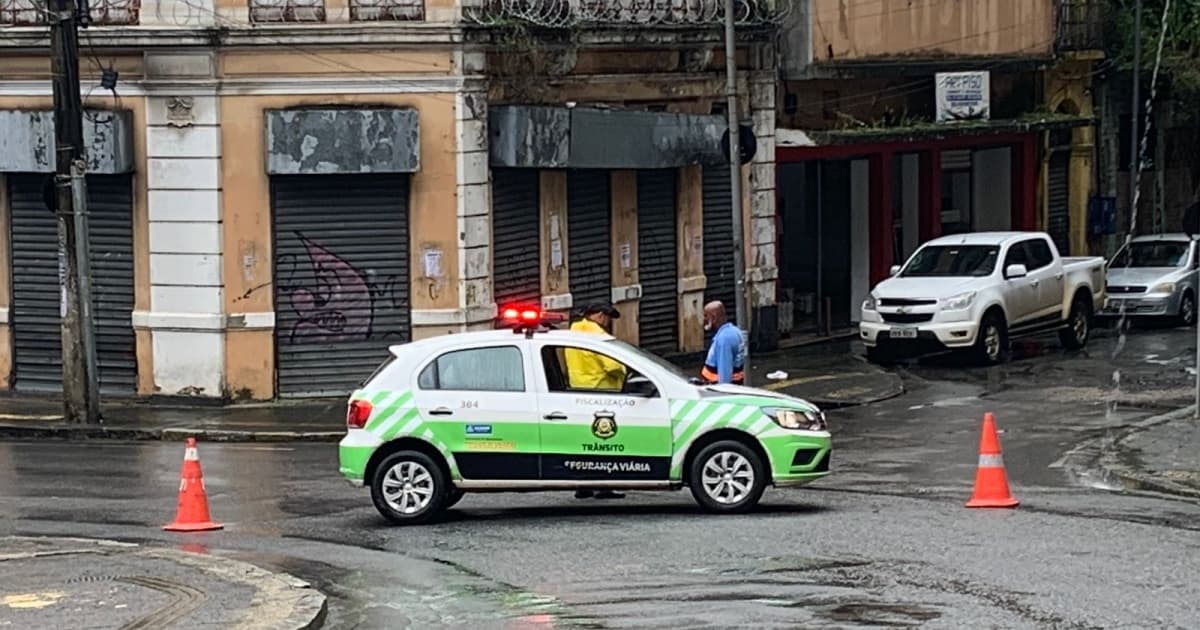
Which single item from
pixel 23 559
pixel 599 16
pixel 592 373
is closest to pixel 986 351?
pixel 599 16

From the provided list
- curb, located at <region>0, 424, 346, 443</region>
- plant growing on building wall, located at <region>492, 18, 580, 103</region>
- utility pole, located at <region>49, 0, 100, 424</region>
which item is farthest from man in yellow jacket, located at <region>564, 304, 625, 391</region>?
plant growing on building wall, located at <region>492, 18, 580, 103</region>

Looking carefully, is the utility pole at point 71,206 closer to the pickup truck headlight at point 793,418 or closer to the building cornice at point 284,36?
the building cornice at point 284,36

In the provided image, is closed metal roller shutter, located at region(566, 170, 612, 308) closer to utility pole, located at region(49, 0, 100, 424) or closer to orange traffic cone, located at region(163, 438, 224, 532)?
utility pole, located at region(49, 0, 100, 424)

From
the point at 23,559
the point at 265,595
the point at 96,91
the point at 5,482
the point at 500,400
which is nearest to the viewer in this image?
the point at 265,595

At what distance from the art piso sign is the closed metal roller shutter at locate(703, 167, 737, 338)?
5.96 metres

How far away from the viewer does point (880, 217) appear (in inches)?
1481

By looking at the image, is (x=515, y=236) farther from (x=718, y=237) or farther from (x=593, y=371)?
(x=593, y=371)

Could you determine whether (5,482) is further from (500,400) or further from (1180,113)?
(1180,113)

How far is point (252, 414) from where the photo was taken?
26.7m

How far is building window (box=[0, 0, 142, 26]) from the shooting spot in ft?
89.9

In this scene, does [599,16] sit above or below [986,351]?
above

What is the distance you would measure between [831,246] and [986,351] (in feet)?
24.0

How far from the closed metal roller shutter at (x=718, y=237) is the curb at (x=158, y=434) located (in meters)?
9.98

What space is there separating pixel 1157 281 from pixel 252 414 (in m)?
17.6
